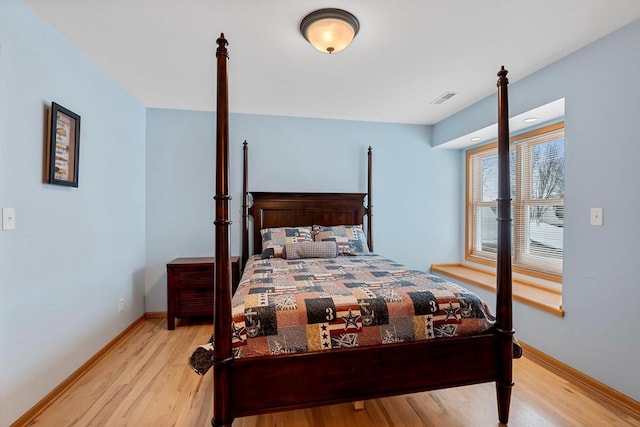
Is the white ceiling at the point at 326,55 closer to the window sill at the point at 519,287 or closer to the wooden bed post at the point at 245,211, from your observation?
the wooden bed post at the point at 245,211

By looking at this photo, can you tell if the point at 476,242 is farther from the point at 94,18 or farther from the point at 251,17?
the point at 94,18

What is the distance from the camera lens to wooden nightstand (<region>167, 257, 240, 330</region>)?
117 inches

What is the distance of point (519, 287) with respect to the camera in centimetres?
291

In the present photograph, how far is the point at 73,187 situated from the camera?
6.92 ft

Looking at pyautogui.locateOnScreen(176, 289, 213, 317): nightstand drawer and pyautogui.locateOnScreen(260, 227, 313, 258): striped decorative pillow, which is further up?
pyautogui.locateOnScreen(260, 227, 313, 258): striped decorative pillow

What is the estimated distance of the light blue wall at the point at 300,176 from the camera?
131 inches

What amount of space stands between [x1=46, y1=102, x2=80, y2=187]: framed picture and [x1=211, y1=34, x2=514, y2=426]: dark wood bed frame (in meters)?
1.30

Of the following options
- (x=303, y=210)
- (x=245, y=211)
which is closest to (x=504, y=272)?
(x=303, y=210)

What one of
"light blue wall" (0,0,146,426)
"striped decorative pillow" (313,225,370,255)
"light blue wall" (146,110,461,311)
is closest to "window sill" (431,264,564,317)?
"light blue wall" (146,110,461,311)

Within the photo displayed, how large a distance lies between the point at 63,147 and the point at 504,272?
2782 mm

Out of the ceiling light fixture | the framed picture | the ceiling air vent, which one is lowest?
the framed picture

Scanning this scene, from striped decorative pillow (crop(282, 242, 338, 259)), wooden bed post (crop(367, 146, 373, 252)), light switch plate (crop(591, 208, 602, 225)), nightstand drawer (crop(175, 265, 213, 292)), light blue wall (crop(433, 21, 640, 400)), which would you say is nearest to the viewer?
light blue wall (crop(433, 21, 640, 400))

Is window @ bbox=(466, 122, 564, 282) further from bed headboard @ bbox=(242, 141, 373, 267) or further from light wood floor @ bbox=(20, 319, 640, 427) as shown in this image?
bed headboard @ bbox=(242, 141, 373, 267)

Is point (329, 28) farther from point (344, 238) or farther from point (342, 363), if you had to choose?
point (344, 238)
